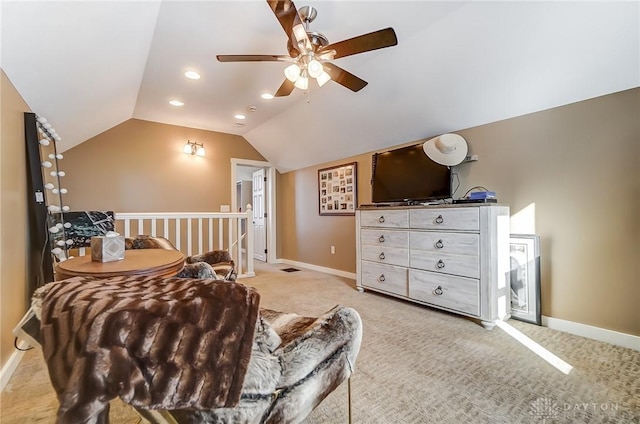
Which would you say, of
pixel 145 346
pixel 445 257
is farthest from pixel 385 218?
pixel 145 346

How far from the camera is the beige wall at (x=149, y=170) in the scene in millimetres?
3836

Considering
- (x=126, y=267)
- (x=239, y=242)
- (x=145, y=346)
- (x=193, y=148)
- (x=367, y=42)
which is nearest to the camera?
(x=145, y=346)

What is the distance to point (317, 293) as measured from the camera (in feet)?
10.9

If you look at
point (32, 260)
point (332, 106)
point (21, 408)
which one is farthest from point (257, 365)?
point (332, 106)

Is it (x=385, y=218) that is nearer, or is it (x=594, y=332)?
(x=594, y=332)

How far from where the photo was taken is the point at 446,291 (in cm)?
254

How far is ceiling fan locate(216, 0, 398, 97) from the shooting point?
1.59 m

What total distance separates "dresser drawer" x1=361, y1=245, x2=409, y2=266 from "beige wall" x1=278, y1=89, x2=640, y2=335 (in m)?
1.02

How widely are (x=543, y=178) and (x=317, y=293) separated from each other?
251 centimetres

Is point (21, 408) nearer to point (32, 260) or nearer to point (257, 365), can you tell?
point (32, 260)

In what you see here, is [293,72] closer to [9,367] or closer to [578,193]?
[578,193]

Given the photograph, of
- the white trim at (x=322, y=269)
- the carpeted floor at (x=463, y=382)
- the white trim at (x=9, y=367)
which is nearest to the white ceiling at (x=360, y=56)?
the white trim at (x=9, y=367)

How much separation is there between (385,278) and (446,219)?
962mm

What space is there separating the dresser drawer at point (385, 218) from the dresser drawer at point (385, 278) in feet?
1.51
